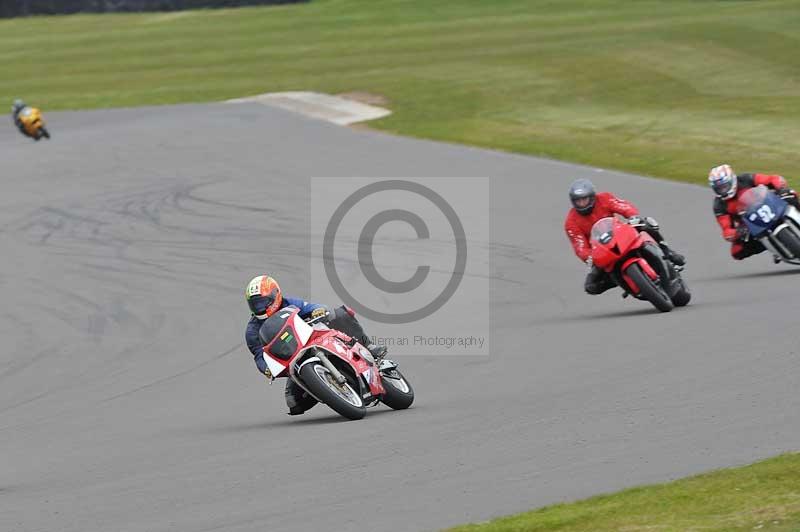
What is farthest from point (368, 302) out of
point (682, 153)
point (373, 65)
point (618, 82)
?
point (373, 65)

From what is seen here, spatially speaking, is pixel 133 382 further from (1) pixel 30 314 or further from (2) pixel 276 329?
(1) pixel 30 314

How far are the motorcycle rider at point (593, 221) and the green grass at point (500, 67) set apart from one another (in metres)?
9.86

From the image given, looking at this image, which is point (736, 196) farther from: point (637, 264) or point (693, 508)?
point (693, 508)

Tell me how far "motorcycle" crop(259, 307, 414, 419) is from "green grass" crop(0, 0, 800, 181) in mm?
15253

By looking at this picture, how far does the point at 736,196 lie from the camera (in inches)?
683

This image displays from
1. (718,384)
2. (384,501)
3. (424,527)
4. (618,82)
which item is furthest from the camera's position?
(618,82)

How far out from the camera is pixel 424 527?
26.6ft

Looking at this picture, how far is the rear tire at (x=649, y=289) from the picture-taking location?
1512 centimetres

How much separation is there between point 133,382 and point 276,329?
3.38 m

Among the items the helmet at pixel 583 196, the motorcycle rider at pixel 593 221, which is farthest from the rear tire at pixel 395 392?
the helmet at pixel 583 196

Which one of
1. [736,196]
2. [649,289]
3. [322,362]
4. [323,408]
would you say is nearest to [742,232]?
[736,196]

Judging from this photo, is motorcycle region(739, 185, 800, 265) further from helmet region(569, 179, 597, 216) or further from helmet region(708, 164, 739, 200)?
helmet region(569, 179, 597, 216)

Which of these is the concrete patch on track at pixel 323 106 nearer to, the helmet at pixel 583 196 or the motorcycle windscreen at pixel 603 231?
the helmet at pixel 583 196

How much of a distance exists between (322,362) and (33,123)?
87.8ft
